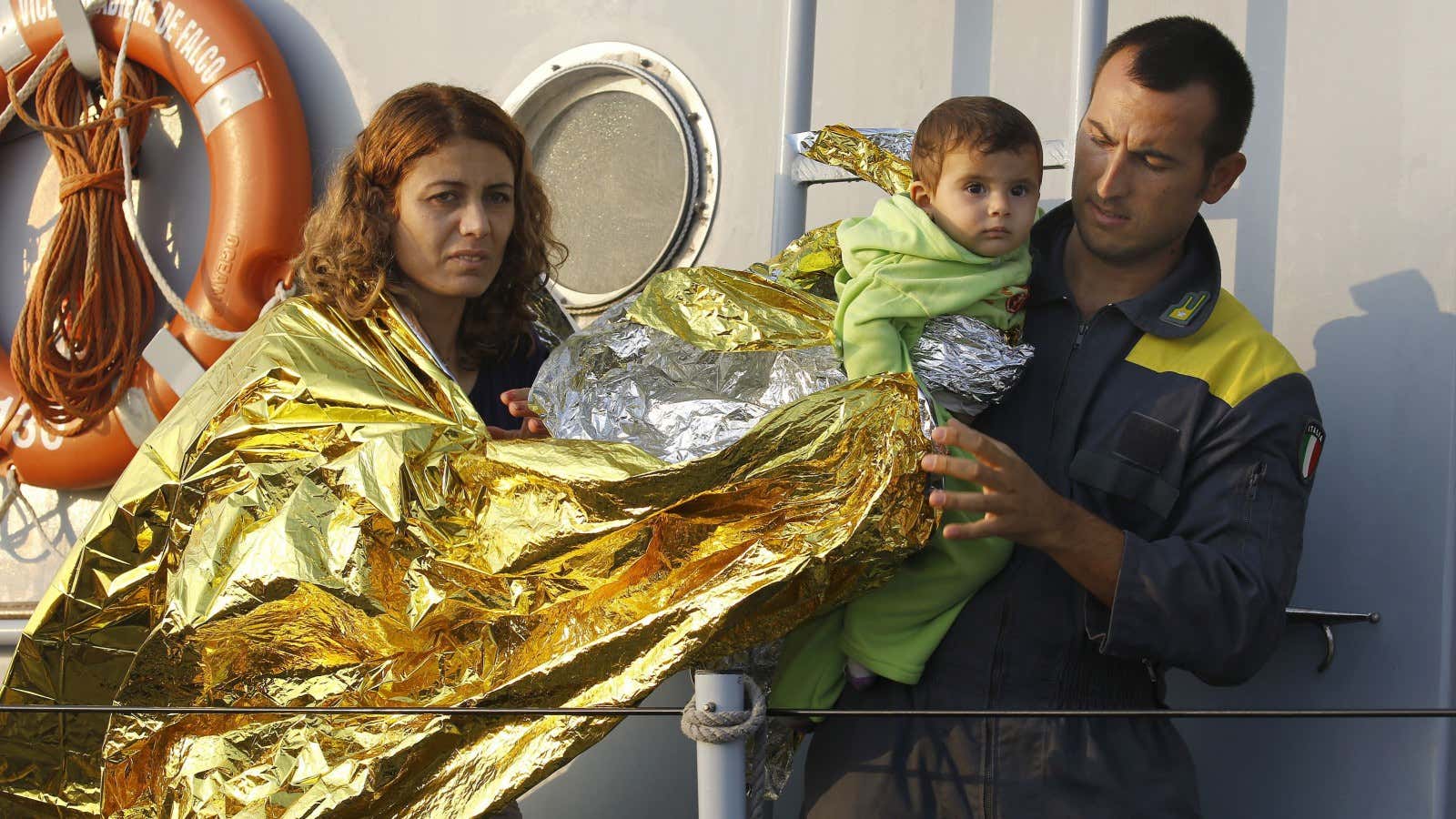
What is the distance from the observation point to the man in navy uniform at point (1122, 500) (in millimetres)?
1354

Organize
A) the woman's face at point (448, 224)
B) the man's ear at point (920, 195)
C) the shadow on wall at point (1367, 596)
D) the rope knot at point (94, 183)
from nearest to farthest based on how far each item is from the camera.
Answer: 1. the man's ear at point (920, 195)
2. the shadow on wall at point (1367, 596)
3. the woman's face at point (448, 224)
4. the rope knot at point (94, 183)

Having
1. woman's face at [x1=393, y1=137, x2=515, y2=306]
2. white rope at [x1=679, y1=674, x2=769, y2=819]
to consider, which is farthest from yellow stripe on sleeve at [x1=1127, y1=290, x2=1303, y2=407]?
woman's face at [x1=393, y1=137, x2=515, y2=306]

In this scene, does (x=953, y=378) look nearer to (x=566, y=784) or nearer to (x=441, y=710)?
(x=441, y=710)

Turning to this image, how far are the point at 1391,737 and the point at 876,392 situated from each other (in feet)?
2.71

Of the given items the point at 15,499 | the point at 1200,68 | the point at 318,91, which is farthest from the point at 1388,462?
the point at 15,499

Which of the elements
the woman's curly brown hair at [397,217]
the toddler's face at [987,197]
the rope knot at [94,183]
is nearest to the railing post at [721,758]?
the toddler's face at [987,197]

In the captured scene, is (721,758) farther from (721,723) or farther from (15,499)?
(15,499)

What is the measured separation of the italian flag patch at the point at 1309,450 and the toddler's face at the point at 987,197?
1.17ft

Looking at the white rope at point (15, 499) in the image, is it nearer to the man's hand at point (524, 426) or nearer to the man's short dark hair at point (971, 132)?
the man's hand at point (524, 426)

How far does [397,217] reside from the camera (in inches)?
70.1

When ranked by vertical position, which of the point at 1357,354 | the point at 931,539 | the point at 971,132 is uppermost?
the point at 971,132

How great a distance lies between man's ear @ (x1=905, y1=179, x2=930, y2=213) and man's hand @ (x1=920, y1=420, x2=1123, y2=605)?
1.10 ft

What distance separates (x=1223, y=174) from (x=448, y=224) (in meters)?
0.93

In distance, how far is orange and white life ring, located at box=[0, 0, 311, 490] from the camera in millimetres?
2617
